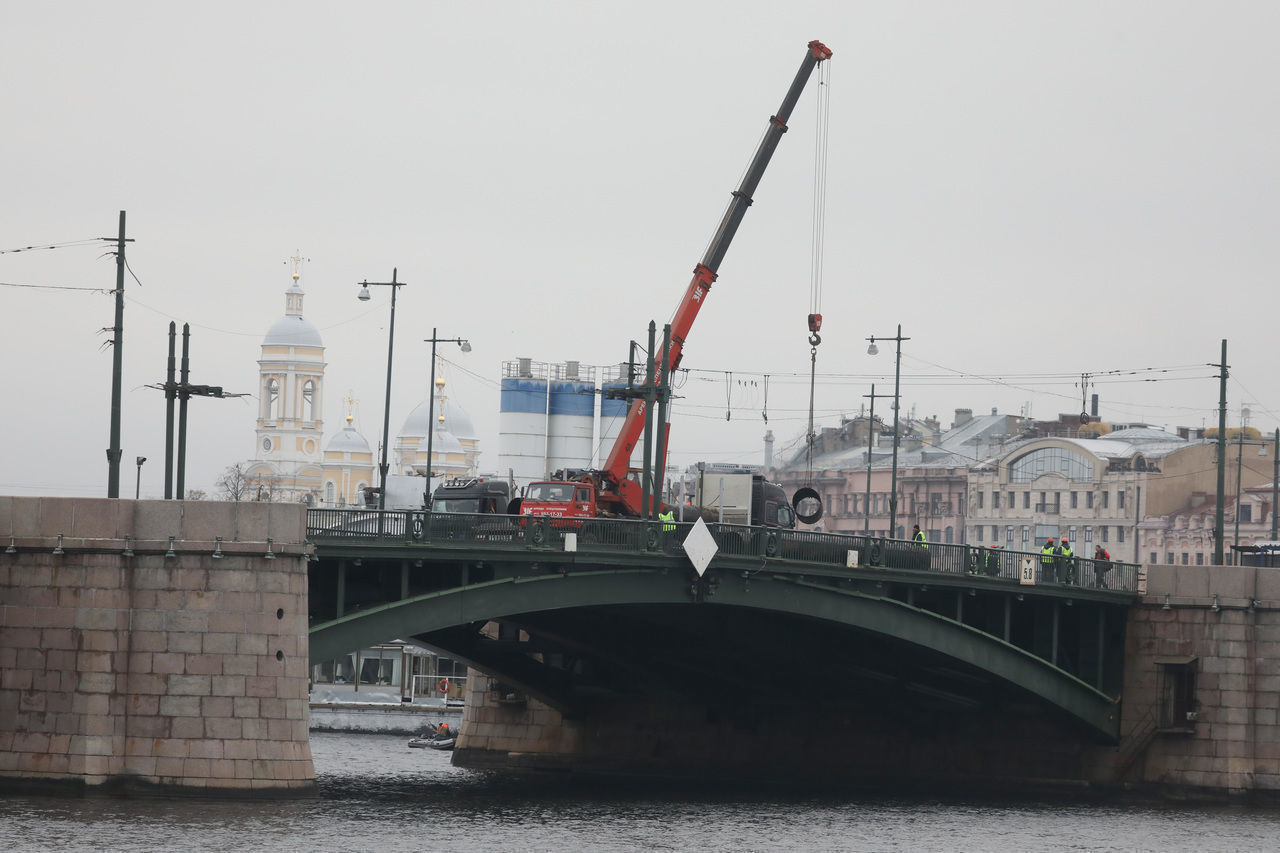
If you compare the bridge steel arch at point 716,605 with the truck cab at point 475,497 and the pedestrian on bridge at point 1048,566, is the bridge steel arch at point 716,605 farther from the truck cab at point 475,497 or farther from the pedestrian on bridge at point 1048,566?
the truck cab at point 475,497

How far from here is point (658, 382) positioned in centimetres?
5994

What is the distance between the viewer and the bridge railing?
4272cm

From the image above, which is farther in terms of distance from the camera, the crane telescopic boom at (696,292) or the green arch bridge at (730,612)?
the crane telescopic boom at (696,292)

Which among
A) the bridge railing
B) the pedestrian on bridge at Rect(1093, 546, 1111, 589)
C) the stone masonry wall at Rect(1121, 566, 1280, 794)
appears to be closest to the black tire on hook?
the bridge railing

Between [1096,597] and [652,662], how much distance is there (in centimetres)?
1247

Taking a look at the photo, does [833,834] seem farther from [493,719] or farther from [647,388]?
[493,719]

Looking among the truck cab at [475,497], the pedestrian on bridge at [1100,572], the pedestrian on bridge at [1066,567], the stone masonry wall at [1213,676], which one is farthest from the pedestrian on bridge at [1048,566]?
the truck cab at [475,497]

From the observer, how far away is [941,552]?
2066 inches

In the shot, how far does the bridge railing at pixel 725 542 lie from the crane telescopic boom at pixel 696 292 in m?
6.80

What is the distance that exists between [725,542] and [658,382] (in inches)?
487

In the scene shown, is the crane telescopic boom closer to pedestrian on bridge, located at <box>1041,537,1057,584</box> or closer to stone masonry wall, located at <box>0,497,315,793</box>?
pedestrian on bridge, located at <box>1041,537,1057,584</box>

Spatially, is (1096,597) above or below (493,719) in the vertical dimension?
above

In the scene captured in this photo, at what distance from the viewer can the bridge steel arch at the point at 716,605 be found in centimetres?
4272

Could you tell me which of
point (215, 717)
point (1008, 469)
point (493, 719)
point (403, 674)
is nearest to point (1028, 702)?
point (493, 719)
